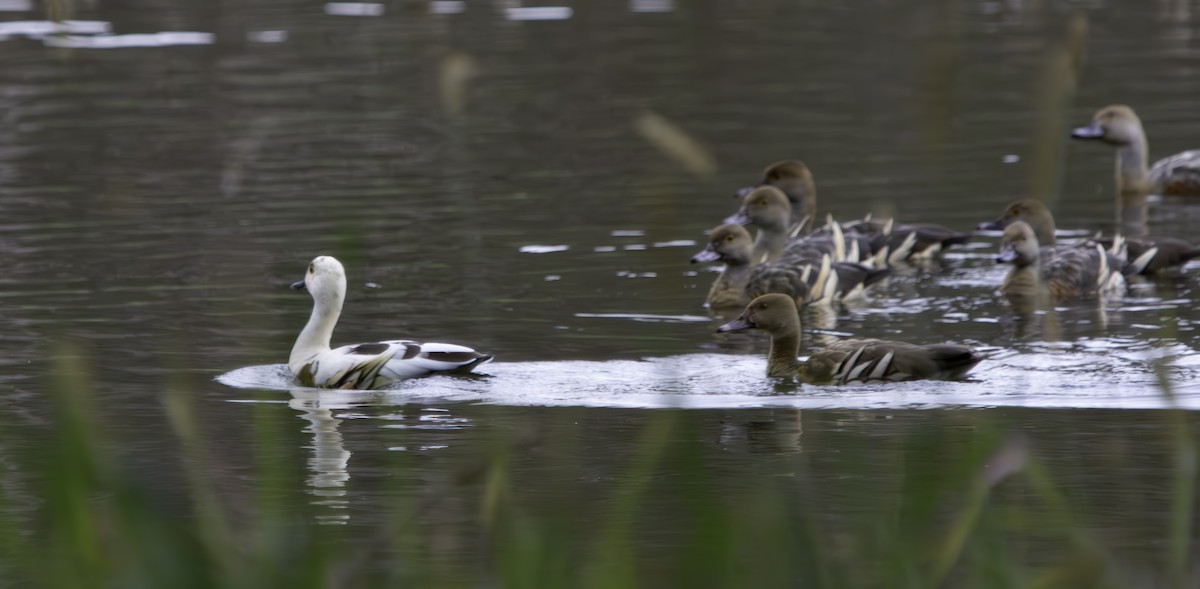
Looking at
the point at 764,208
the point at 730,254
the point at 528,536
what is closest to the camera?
the point at 528,536

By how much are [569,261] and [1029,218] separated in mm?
3437

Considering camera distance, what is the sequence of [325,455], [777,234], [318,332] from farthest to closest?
[777,234]
[318,332]
[325,455]

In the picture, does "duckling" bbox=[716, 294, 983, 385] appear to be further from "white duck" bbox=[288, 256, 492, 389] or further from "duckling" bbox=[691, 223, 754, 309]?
"duckling" bbox=[691, 223, 754, 309]

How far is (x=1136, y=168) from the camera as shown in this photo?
1714cm

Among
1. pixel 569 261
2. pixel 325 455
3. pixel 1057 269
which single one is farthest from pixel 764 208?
pixel 325 455

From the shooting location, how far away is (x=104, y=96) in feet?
78.5

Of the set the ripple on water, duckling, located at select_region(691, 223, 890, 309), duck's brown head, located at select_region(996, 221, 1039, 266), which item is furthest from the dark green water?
duck's brown head, located at select_region(996, 221, 1039, 266)

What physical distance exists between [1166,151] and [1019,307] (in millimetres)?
7174

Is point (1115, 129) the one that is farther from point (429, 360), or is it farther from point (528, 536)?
point (528, 536)

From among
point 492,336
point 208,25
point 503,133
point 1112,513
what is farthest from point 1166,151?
point 208,25

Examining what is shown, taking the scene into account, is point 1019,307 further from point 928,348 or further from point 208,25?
point 208,25

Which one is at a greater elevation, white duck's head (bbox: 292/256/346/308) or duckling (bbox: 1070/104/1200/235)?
white duck's head (bbox: 292/256/346/308)

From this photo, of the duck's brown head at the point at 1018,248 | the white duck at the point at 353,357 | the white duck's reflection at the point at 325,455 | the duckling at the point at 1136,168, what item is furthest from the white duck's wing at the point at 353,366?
the duckling at the point at 1136,168

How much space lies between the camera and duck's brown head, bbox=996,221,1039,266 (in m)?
13.0
